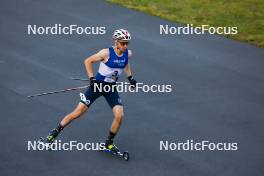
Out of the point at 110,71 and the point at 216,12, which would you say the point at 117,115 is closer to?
the point at 110,71

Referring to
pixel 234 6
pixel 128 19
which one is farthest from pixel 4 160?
pixel 234 6

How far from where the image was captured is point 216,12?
778 inches

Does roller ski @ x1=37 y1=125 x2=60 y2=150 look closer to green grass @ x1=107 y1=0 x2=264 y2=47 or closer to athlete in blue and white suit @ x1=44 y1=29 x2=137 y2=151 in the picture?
athlete in blue and white suit @ x1=44 y1=29 x2=137 y2=151

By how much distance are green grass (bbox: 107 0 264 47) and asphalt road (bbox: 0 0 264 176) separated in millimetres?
646

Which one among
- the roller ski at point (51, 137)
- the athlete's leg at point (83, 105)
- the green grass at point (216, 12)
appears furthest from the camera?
the green grass at point (216, 12)

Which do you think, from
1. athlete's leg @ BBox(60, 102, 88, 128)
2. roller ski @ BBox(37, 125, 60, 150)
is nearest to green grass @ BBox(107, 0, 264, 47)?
athlete's leg @ BBox(60, 102, 88, 128)

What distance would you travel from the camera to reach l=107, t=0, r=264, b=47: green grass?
722 inches

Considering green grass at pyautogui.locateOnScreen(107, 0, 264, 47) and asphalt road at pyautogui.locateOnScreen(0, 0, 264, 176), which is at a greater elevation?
green grass at pyautogui.locateOnScreen(107, 0, 264, 47)

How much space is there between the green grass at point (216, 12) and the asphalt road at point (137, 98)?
0.65 m

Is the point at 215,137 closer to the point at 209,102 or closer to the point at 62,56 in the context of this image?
the point at 209,102

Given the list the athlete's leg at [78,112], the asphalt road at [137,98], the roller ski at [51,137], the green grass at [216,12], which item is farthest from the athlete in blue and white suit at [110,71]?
the green grass at [216,12]

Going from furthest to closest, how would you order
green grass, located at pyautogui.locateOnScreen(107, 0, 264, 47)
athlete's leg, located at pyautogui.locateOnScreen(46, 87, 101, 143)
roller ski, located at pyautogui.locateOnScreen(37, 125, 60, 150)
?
green grass, located at pyautogui.locateOnScreen(107, 0, 264, 47), roller ski, located at pyautogui.locateOnScreen(37, 125, 60, 150), athlete's leg, located at pyautogui.locateOnScreen(46, 87, 101, 143)

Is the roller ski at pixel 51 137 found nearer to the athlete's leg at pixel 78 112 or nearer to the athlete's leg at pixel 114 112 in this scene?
the athlete's leg at pixel 78 112

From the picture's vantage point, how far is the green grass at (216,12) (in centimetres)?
1834
